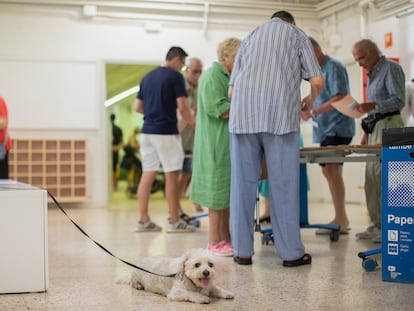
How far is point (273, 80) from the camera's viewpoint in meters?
3.00

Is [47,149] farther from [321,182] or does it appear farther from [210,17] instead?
[321,182]

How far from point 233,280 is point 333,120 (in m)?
2.02

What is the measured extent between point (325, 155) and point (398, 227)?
4.11 ft

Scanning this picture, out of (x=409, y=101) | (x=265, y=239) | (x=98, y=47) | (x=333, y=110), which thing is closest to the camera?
(x=265, y=239)

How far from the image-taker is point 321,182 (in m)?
8.05

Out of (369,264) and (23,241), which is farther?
(369,264)

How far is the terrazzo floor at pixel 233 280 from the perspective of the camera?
2.26 meters

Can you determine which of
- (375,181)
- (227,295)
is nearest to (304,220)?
(375,181)

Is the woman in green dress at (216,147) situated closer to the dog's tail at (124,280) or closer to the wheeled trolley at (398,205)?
the dog's tail at (124,280)

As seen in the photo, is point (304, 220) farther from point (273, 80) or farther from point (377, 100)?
point (273, 80)

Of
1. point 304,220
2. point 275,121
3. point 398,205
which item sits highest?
point 275,121

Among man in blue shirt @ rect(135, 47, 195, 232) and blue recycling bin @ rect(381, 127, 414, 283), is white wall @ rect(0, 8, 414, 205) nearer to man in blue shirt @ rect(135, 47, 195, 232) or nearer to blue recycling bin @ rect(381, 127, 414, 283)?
man in blue shirt @ rect(135, 47, 195, 232)

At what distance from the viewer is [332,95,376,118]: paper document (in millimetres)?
3877

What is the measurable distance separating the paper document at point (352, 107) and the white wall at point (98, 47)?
350cm
